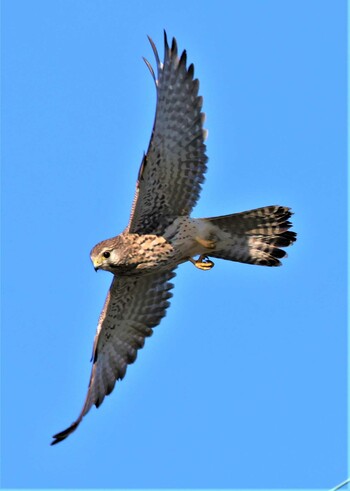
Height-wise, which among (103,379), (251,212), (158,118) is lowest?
(103,379)

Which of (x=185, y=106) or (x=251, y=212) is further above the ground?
(x=185, y=106)

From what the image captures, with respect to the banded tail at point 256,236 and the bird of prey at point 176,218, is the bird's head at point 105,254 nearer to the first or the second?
the bird of prey at point 176,218

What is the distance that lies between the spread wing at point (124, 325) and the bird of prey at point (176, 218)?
0.85ft

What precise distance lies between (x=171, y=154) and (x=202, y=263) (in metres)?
1.18

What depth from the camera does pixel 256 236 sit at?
30.1 ft

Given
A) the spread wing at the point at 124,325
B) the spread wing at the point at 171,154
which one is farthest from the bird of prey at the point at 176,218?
the spread wing at the point at 124,325

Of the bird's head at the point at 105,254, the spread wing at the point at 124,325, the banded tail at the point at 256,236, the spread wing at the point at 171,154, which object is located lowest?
the spread wing at the point at 124,325

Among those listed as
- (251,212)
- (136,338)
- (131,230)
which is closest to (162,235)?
(131,230)

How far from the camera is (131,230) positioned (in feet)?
29.3

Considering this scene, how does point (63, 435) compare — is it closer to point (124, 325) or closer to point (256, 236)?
point (124, 325)

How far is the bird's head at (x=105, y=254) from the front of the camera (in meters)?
8.66

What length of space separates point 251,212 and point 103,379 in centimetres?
251

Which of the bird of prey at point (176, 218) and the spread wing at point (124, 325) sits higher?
the bird of prey at point (176, 218)

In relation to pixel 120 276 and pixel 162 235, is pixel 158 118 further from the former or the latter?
pixel 120 276
